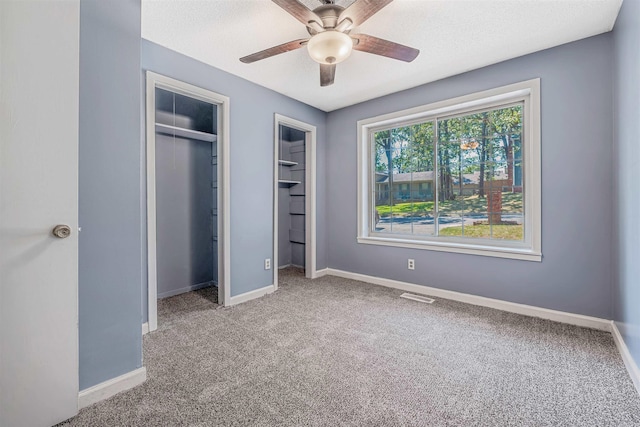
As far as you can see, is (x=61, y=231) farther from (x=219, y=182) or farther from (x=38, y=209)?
(x=219, y=182)

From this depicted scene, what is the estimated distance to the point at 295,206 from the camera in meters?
4.89

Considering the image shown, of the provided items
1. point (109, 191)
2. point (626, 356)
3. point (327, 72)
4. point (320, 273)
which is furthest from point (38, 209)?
point (626, 356)

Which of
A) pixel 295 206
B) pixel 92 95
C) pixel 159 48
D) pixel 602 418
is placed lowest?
pixel 602 418

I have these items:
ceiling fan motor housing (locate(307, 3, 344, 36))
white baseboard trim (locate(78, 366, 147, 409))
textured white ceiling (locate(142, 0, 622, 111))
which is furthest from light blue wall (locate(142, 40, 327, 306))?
ceiling fan motor housing (locate(307, 3, 344, 36))

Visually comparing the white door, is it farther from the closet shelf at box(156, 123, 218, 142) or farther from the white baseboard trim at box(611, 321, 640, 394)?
the white baseboard trim at box(611, 321, 640, 394)

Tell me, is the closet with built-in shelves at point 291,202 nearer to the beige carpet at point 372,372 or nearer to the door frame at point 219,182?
the door frame at point 219,182

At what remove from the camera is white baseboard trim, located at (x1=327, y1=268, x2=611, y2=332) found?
2.37 metres

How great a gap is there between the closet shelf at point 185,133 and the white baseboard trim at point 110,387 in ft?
7.80

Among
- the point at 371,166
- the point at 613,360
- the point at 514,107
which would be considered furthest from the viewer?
the point at 371,166

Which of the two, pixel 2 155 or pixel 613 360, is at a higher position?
pixel 2 155

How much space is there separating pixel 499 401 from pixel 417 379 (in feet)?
1.36

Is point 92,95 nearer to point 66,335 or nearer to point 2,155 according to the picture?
point 2,155

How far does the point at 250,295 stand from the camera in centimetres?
315

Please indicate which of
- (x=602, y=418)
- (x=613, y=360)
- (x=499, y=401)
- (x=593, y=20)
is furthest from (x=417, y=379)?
(x=593, y=20)
